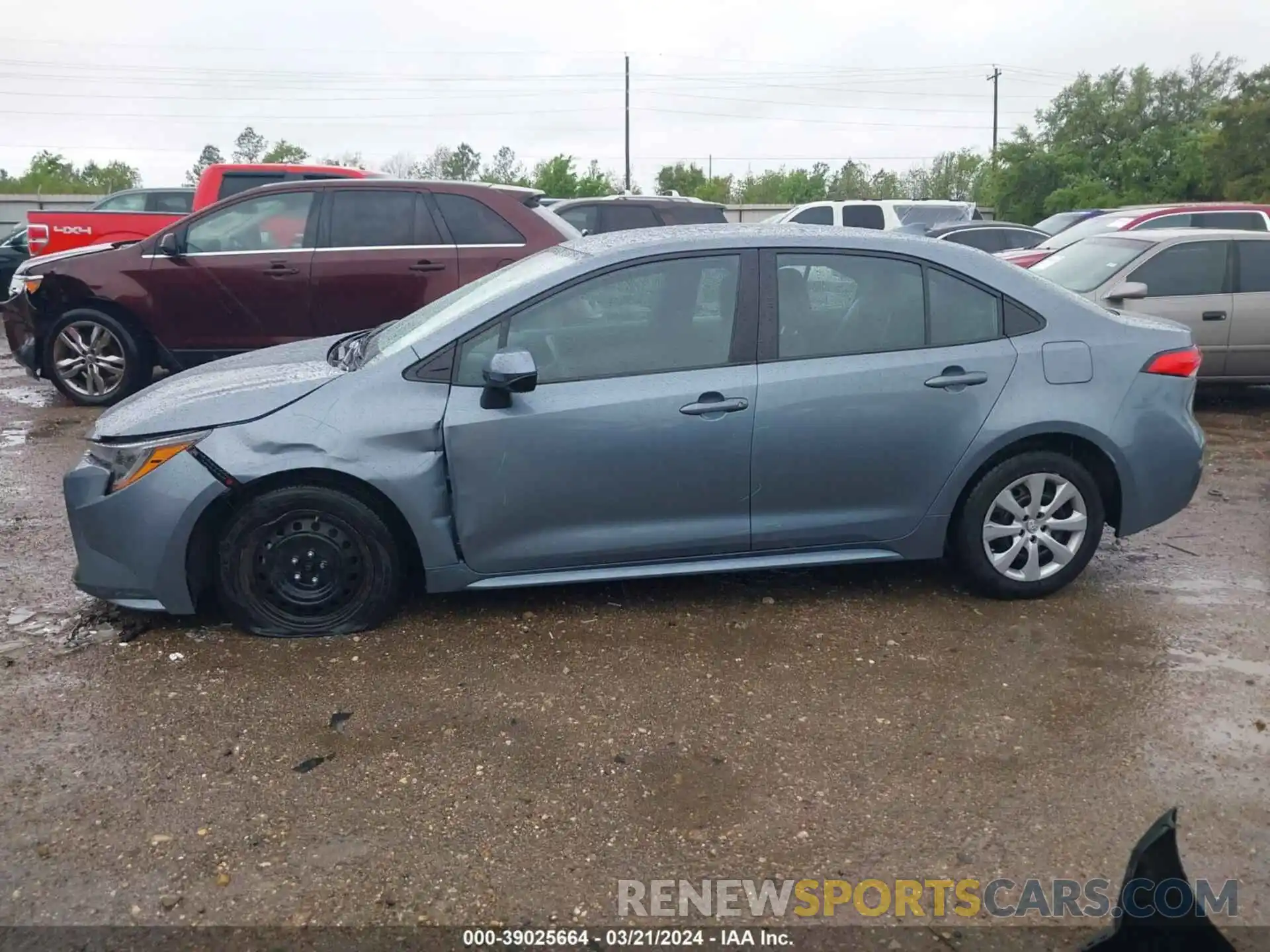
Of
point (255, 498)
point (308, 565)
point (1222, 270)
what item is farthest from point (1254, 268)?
point (255, 498)

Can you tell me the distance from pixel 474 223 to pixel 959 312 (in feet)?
15.8

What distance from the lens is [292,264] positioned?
8.40m

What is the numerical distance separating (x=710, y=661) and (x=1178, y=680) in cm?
173

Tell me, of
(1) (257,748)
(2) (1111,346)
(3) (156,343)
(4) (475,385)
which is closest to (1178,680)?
(2) (1111,346)

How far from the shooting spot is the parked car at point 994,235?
682 inches

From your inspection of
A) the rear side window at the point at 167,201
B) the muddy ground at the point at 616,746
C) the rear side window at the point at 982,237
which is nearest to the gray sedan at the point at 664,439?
the muddy ground at the point at 616,746

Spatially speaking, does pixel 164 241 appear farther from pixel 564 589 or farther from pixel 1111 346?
pixel 1111 346

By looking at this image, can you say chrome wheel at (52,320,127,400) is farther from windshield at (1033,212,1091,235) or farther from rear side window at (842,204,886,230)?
windshield at (1033,212,1091,235)

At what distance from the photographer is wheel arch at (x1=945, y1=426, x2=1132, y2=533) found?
14.8ft

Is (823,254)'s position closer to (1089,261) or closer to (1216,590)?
(1216,590)

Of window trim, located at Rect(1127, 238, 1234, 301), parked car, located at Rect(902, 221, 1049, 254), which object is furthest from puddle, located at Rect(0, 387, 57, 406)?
parked car, located at Rect(902, 221, 1049, 254)

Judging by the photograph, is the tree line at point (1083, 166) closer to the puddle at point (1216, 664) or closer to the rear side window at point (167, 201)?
the rear side window at point (167, 201)

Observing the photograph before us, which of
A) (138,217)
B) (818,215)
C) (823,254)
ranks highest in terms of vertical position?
(818,215)

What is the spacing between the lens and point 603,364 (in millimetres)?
4332
